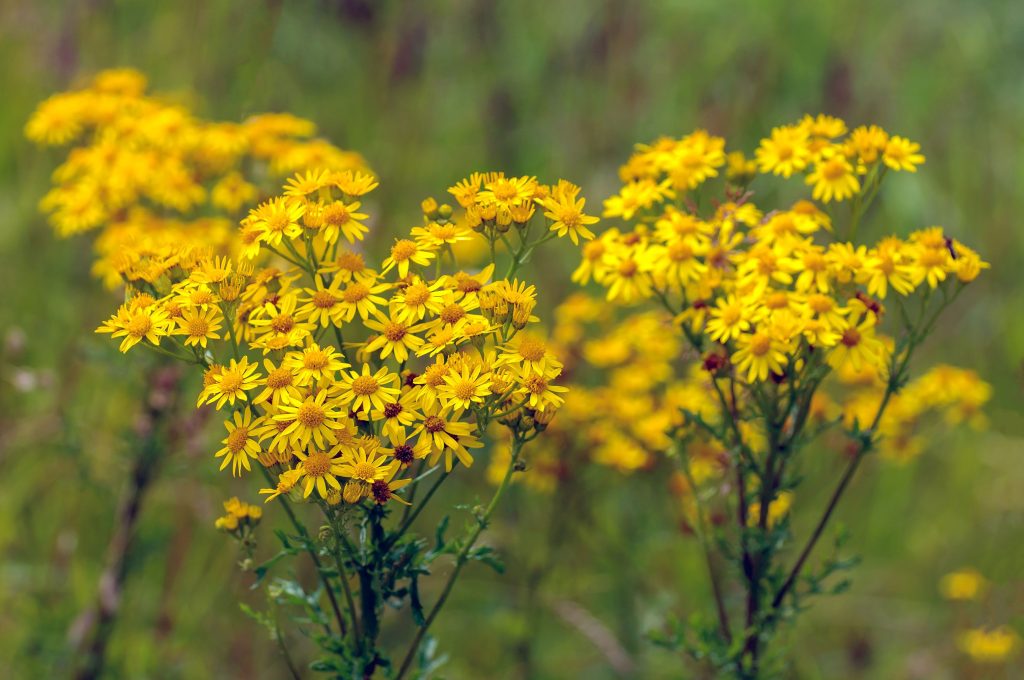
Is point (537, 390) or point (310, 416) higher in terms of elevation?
point (537, 390)

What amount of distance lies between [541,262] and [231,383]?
3.03 m

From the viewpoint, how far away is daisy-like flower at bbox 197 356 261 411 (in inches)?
74.4

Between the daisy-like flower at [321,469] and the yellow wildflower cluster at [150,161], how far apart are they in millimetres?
1341

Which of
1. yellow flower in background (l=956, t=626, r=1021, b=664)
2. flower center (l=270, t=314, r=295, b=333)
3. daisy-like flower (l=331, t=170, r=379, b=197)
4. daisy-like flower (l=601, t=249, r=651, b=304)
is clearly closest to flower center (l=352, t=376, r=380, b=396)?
flower center (l=270, t=314, r=295, b=333)

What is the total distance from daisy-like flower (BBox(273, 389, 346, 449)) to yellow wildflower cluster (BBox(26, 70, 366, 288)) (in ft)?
4.25

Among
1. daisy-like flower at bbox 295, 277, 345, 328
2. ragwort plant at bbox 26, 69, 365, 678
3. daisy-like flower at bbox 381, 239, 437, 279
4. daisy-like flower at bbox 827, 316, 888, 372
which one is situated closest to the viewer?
daisy-like flower at bbox 295, 277, 345, 328

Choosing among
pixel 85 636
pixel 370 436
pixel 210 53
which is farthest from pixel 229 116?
pixel 370 436

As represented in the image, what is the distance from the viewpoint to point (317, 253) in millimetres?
2395

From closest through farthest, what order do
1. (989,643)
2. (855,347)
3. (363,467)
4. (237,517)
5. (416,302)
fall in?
(363,467)
(416,302)
(237,517)
(855,347)
(989,643)

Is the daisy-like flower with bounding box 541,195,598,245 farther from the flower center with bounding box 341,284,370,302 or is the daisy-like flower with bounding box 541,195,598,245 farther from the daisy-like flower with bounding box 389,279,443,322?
the flower center with bounding box 341,284,370,302

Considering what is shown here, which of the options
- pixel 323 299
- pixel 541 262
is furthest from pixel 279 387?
pixel 541 262

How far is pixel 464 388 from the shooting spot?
1829 mm

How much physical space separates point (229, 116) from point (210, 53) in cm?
87

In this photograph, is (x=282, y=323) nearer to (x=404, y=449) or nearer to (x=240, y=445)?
(x=240, y=445)
